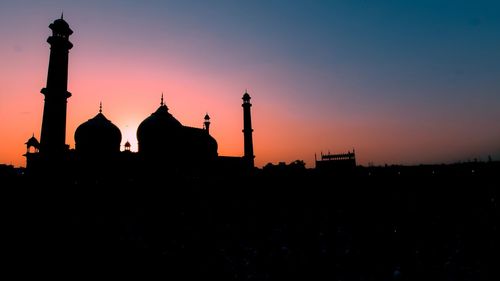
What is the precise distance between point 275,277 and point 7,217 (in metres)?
11.9

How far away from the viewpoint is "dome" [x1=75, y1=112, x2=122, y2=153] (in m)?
25.5

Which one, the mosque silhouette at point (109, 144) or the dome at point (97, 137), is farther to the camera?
the dome at point (97, 137)

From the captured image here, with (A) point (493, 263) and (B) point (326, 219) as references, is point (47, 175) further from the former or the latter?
(A) point (493, 263)

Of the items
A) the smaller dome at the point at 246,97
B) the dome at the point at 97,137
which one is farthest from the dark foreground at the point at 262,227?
the smaller dome at the point at 246,97

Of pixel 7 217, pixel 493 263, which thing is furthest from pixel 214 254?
pixel 7 217

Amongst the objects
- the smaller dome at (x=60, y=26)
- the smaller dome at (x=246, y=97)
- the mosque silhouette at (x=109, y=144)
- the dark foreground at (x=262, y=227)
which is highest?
the smaller dome at (x=60, y=26)

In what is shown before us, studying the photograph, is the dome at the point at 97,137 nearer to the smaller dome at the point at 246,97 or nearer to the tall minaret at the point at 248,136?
the tall minaret at the point at 248,136

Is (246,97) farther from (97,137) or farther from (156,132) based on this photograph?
(97,137)

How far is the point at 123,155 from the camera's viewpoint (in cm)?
2586

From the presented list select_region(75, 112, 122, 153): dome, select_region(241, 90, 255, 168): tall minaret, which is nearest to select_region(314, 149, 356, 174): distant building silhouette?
select_region(241, 90, 255, 168): tall minaret

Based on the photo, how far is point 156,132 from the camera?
27375 millimetres

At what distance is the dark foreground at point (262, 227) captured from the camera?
6227 millimetres

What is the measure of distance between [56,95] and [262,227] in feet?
55.5

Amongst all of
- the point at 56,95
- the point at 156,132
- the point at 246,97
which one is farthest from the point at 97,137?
the point at 246,97
